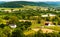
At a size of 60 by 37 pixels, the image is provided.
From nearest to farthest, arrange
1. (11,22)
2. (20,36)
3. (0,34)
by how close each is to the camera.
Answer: (0,34)
(20,36)
(11,22)

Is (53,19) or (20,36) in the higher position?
(20,36)

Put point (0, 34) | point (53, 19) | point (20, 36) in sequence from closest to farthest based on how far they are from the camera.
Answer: point (0, 34)
point (20, 36)
point (53, 19)

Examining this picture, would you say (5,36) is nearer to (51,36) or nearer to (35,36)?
(35,36)

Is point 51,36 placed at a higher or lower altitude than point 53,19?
higher

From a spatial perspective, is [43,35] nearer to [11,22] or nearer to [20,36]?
[20,36]

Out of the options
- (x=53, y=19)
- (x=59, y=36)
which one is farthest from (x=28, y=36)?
(x=53, y=19)

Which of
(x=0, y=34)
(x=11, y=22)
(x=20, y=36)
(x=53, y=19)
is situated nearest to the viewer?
(x=0, y=34)

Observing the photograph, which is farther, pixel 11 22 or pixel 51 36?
pixel 11 22

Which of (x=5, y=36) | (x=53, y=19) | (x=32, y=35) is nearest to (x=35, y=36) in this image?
(x=32, y=35)

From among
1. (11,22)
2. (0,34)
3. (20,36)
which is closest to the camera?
(0,34)
